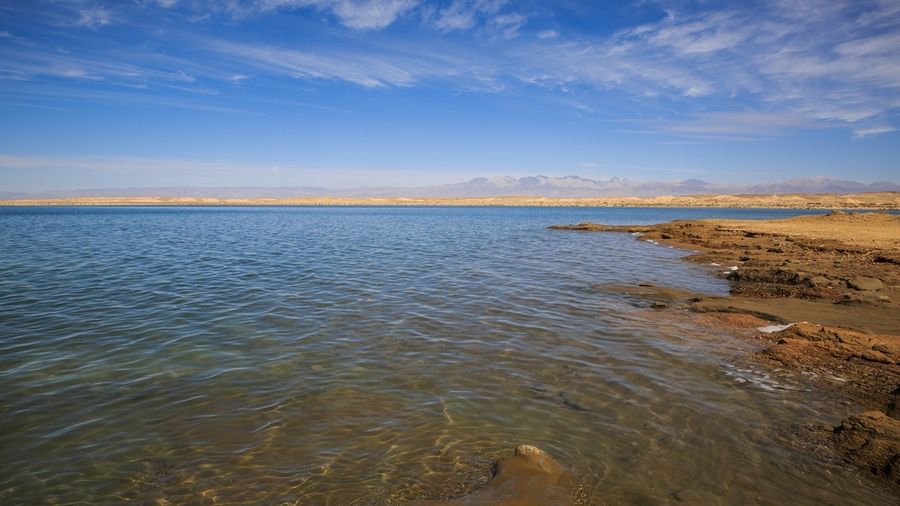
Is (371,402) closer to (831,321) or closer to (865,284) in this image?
(831,321)

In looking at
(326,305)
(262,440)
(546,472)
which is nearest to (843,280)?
(546,472)

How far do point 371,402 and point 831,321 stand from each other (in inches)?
397

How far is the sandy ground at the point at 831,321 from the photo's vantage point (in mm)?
5258

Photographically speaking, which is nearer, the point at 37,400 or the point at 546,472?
the point at 546,472

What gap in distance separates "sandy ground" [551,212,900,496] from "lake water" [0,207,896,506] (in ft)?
Answer: 1.27

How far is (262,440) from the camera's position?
5.47 meters

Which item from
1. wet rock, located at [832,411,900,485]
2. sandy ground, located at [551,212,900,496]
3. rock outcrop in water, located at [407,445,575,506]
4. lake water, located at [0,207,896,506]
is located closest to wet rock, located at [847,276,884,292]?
sandy ground, located at [551,212,900,496]

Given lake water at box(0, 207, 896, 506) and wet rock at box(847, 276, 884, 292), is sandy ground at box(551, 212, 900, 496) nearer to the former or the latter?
wet rock at box(847, 276, 884, 292)

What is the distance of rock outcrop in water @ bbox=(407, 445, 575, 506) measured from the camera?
13.9ft

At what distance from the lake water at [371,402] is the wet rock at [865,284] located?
5.95m

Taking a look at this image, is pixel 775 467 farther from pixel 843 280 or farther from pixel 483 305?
pixel 843 280

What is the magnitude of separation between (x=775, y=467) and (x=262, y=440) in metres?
5.83

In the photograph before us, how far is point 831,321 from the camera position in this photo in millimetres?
9891

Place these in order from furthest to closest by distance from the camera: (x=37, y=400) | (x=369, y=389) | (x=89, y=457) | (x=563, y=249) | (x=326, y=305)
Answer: (x=563, y=249)
(x=326, y=305)
(x=369, y=389)
(x=37, y=400)
(x=89, y=457)
